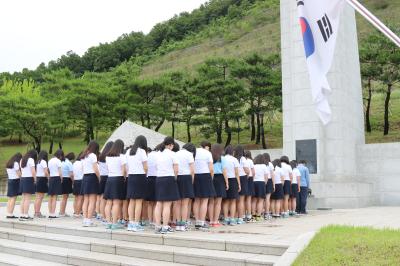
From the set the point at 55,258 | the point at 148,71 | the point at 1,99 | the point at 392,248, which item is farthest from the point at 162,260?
the point at 148,71

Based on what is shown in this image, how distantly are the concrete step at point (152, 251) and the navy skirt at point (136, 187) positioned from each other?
0.81 metres

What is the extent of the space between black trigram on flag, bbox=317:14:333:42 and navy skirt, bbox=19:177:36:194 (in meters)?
7.68

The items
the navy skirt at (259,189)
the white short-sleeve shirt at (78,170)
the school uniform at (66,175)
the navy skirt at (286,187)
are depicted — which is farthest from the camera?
the navy skirt at (286,187)

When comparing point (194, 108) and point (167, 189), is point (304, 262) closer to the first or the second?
point (167, 189)

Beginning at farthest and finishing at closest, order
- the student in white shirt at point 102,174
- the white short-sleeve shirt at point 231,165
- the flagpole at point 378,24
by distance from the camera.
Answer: the student in white shirt at point 102,174, the white short-sleeve shirt at point 231,165, the flagpole at point 378,24

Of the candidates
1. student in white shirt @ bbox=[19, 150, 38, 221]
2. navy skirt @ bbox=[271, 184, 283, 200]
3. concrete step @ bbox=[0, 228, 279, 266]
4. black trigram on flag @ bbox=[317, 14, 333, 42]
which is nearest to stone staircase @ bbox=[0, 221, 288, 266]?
concrete step @ bbox=[0, 228, 279, 266]

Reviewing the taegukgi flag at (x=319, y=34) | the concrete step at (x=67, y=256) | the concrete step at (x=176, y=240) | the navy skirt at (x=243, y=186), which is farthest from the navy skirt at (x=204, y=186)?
the taegukgi flag at (x=319, y=34)

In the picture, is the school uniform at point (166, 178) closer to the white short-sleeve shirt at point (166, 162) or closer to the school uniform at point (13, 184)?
the white short-sleeve shirt at point (166, 162)

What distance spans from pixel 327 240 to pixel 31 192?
285 inches

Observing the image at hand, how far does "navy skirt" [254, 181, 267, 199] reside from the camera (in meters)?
9.84

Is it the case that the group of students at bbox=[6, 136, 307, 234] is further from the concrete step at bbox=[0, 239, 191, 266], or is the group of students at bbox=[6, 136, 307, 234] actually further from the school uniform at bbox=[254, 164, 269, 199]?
the concrete step at bbox=[0, 239, 191, 266]

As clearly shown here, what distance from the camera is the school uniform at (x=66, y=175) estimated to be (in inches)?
421

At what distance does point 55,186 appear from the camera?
34.0 ft

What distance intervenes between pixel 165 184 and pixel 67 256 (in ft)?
6.46
